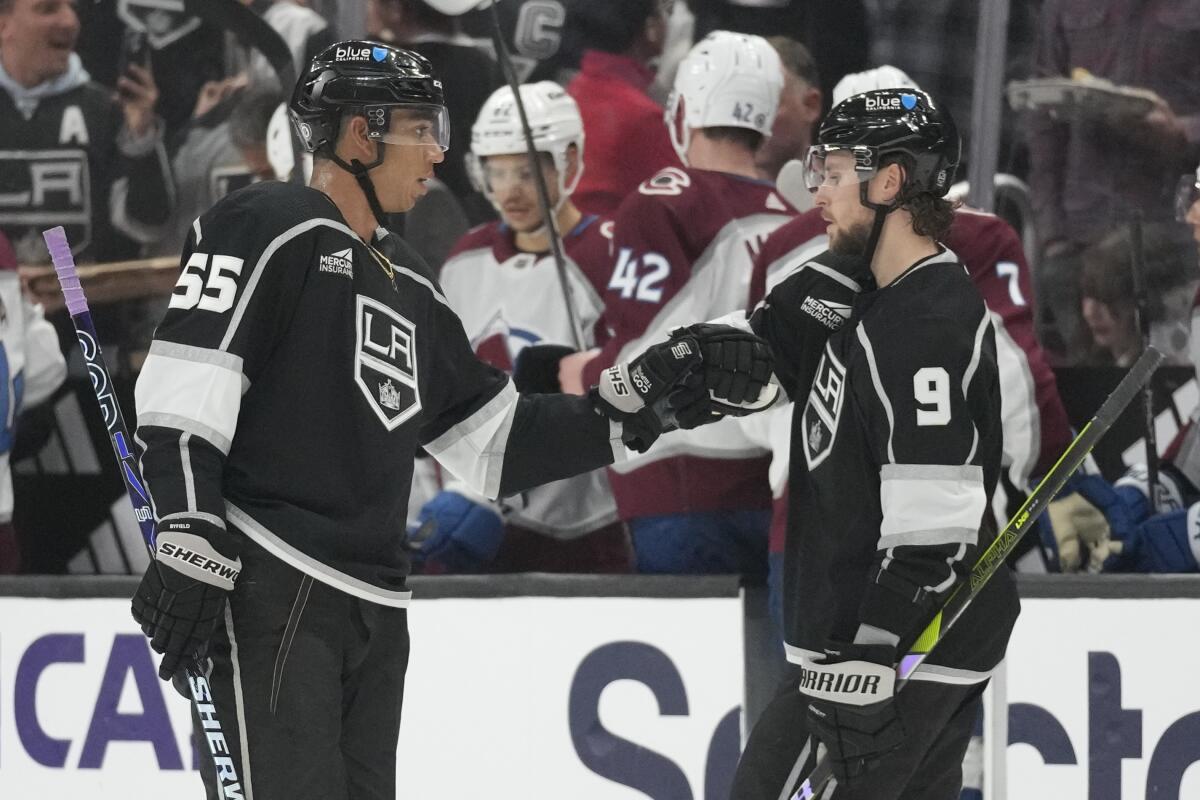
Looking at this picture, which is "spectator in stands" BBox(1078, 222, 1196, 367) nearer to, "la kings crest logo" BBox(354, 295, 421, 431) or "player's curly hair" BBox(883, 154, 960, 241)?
"player's curly hair" BBox(883, 154, 960, 241)

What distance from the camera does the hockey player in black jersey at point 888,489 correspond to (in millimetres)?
2316

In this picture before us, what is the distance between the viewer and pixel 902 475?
2311mm

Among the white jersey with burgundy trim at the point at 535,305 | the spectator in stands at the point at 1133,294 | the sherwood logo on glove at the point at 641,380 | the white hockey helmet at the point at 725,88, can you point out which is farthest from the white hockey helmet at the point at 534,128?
the sherwood logo on glove at the point at 641,380

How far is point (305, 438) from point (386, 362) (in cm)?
16

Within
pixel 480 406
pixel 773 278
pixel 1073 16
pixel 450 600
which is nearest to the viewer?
pixel 480 406

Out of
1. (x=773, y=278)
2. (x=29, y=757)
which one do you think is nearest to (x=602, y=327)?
(x=773, y=278)

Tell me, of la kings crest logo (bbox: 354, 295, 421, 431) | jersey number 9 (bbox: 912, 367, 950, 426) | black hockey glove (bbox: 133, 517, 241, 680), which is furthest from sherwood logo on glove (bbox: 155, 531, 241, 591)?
jersey number 9 (bbox: 912, 367, 950, 426)

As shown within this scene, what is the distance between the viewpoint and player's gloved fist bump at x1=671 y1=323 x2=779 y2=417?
2537 mm

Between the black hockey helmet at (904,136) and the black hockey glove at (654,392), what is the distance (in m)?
0.38

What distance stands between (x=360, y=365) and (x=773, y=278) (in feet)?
3.89

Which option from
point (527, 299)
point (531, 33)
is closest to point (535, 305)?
point (527, 299)

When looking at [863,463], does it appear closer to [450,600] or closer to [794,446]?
[794,446]

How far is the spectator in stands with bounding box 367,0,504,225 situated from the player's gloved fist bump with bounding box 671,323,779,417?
162 centimetres

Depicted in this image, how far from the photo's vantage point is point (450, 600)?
356cm
